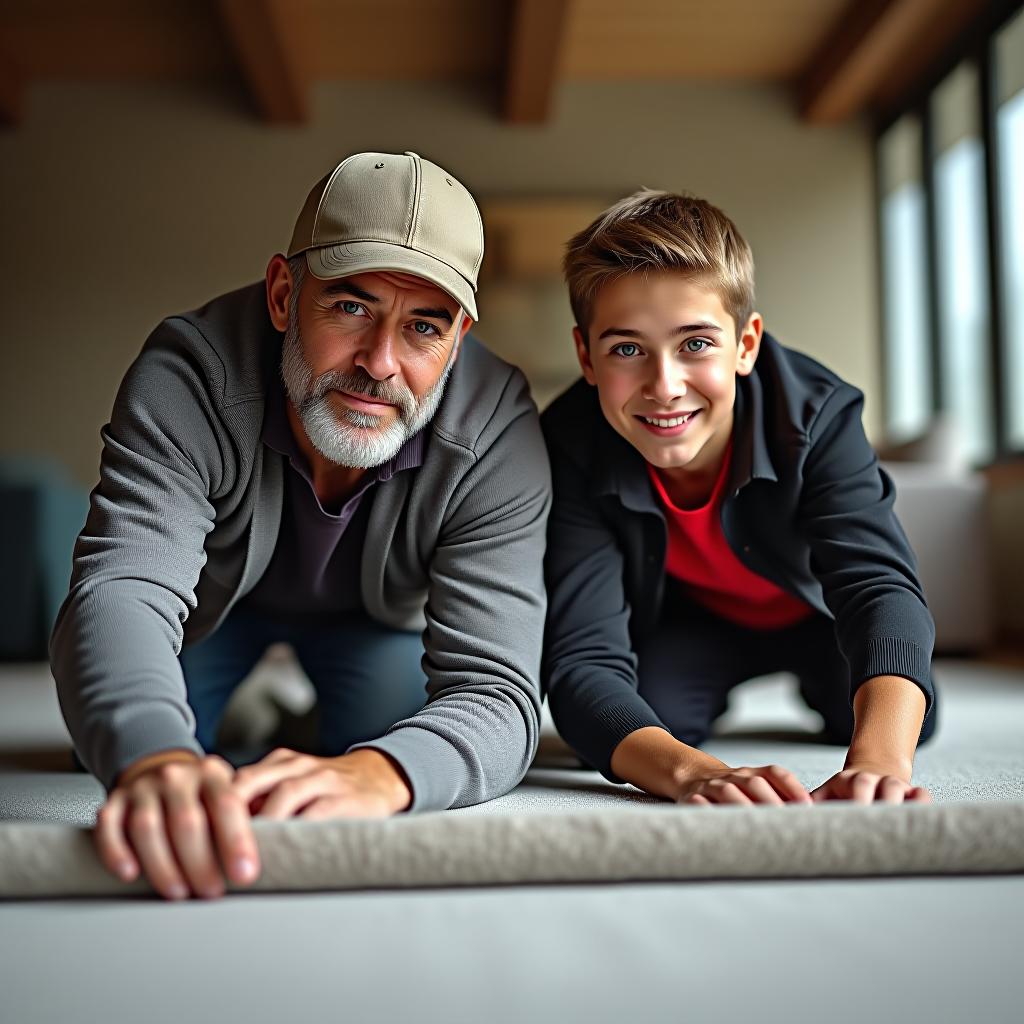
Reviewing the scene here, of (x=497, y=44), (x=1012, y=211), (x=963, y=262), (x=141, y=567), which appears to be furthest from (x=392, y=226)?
(x=497, y=44)

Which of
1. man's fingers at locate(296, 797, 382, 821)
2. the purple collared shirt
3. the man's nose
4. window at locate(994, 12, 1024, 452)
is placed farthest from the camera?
window at locate(994, 12, 1024, 452)

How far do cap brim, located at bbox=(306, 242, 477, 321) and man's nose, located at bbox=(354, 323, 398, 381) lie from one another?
7 centimetres

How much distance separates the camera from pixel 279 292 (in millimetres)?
1412

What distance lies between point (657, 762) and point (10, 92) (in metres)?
6.20

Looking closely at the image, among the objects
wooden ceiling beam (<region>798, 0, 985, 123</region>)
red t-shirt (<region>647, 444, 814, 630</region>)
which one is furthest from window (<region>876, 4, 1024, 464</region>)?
red t-shirt (<region>647, 444, 814, 630</region>)

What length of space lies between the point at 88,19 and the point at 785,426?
5.25 meters

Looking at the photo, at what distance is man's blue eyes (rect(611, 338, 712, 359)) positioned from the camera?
1.43 metres

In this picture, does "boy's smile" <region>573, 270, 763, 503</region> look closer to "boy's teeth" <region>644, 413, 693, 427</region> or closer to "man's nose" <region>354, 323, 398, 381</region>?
"boy's teeth" <region>644, 413, 693, 427</region>

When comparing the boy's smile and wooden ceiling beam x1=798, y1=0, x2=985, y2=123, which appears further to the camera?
wooden ceiling beam x1=798, y1=0, x2=985, y2=123

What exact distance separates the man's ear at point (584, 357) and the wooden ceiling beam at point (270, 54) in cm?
367

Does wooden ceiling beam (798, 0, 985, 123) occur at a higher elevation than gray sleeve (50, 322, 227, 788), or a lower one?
higher

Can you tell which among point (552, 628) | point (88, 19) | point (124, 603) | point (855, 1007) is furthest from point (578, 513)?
point (88, 19)

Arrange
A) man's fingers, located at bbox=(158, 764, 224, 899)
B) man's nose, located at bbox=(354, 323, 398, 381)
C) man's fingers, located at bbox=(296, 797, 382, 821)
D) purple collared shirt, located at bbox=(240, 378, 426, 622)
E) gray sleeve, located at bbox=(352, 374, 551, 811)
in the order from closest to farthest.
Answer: man's fingers, located at bbox=(158, 764, 224, 899) → man's fingers, located at bbox=(296, 797, 382, 821) → gray sleeve, located at bbox=(352, 374, 551, 811) → man's nose, located at bbox=(354, 323, 398, 381) → purple collared shirt, located at bbox=(240, 378, 426, 622)

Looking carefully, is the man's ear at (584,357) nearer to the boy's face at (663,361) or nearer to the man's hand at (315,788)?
the boy's face at (663,361)
